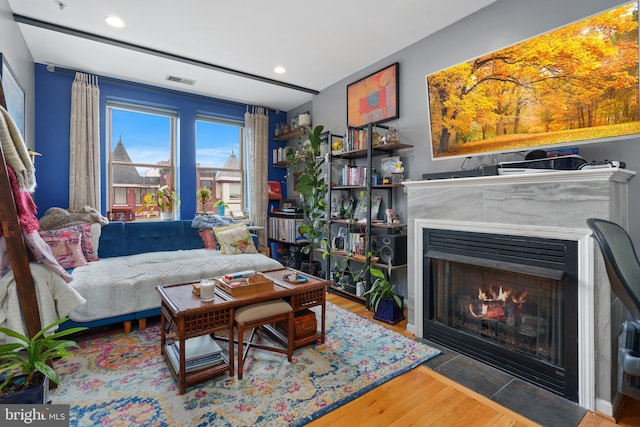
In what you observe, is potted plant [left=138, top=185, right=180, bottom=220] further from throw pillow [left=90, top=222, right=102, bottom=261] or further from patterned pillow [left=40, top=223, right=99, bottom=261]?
patterned pillow [left=40, top=223, right=99, bottom=261]

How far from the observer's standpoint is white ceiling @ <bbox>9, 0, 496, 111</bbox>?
2.46 metres

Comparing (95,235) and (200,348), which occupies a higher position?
(95,235)

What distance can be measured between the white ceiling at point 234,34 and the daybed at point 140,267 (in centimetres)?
182

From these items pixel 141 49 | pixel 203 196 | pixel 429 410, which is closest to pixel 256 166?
pixel 203 196

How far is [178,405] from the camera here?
5.38 ft

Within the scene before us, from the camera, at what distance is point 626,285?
1.12 m

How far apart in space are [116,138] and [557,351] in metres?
4.93

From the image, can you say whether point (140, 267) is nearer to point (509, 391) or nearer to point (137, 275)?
point (137, 275)

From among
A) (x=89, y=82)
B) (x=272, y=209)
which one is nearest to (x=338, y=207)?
(x=272, y=209)

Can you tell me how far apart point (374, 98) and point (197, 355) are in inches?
118

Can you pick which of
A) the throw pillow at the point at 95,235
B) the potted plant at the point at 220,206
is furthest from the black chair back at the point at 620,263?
the potted plant at the point at 220,206

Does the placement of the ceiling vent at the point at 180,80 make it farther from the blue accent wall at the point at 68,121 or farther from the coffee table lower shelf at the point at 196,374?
the coffee table lower shelf at the point at 196,374

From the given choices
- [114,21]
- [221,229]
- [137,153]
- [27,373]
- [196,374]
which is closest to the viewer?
[27,373]

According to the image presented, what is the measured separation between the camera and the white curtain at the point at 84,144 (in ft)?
11.7
